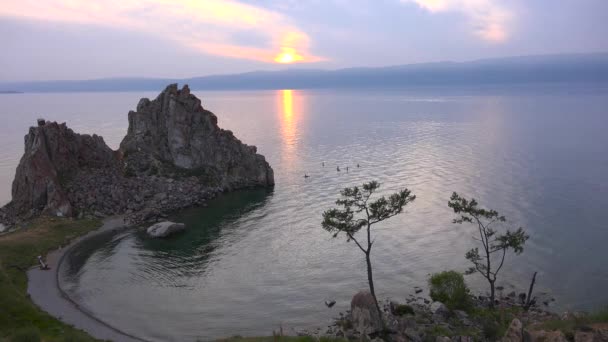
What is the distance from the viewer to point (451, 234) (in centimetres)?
7650

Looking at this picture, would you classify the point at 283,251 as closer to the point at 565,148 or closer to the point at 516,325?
the point at 516,325

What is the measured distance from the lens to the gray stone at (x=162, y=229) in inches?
3258

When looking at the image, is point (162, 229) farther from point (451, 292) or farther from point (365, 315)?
point (451, 292)

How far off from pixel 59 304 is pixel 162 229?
91.2ft

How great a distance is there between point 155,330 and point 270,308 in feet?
44.1

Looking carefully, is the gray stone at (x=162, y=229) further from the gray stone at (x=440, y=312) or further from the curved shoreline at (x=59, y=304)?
the gray stone at (x=440, y=312)

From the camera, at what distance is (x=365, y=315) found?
45.0 metres

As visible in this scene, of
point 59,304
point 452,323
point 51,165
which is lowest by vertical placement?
point 59,304

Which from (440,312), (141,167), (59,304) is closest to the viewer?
(440,312)

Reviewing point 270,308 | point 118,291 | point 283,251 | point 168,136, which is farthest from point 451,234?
point 168,136

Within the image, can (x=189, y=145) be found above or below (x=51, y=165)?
above

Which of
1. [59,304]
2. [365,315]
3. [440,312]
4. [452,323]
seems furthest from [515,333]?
[59,304]

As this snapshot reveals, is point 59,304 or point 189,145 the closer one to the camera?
point 59,304

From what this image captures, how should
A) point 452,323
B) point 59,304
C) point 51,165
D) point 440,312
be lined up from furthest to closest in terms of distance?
point 51,165, point 59,304, point 440,312, point 452,323
